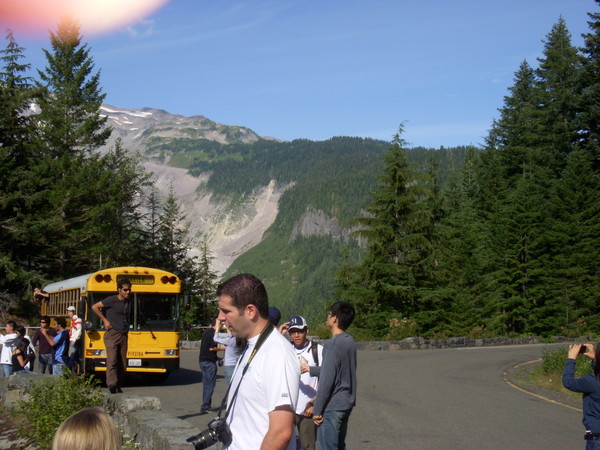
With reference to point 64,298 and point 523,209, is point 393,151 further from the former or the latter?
point 64,298

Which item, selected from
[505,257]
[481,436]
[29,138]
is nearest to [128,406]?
[481,436]

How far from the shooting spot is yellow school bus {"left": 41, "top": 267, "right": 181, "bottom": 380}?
18.0 m

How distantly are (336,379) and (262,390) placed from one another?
3.04m

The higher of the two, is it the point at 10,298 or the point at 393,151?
the point at 393,151

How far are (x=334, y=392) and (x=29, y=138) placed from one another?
167ft

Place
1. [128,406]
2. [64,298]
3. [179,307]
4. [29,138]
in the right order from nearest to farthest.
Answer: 1. [128,406]
2. [179,307]
3. [64,298]
4. [29,138]

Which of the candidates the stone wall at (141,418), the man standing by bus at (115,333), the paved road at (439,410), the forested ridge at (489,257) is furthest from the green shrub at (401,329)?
the man standing by bus at (115,333)

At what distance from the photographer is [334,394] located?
6875mm

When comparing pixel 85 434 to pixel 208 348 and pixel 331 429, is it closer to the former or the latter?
pixel 331 429

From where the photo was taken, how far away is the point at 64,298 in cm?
2191

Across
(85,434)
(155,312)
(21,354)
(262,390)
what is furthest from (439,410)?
(85,434)

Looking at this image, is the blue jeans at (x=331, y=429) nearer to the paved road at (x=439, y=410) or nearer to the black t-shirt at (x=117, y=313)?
the paved road at (x=439, y=410)

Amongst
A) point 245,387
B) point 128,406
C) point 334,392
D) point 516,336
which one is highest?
point 245,387

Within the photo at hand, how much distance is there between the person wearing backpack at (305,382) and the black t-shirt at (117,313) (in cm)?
473
